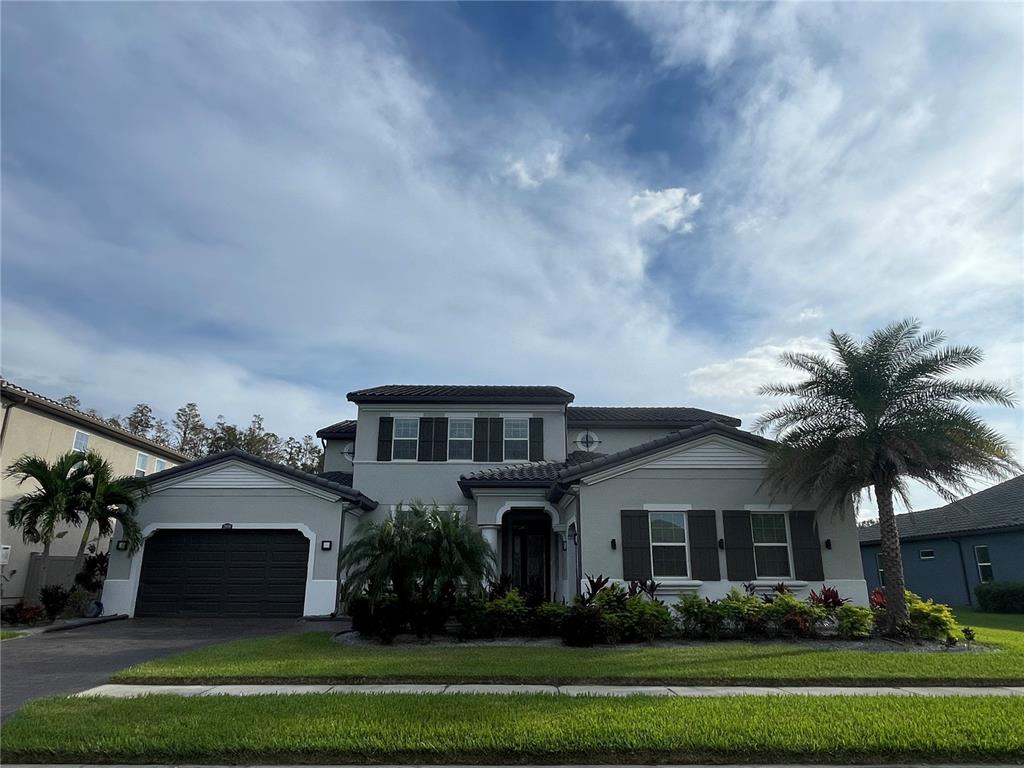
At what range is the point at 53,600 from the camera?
15164 mm

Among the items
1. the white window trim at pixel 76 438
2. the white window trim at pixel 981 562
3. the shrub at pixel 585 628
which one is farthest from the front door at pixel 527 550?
the white window trim at pixel 981 562

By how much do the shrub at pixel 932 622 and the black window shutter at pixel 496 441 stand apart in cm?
1142

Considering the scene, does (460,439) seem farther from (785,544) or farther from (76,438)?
(76,438)

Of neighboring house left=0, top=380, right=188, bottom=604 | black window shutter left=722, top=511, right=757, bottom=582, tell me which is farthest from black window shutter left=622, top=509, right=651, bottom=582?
neighboring house left=0, top=380, right=188, bottom=604

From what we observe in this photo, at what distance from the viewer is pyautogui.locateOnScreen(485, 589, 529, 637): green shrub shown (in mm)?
11609

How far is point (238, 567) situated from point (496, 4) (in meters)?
14.5

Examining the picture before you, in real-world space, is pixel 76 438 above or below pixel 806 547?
above

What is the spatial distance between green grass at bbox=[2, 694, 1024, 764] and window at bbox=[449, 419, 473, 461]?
13.2 metres

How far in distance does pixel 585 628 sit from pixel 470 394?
10.5m

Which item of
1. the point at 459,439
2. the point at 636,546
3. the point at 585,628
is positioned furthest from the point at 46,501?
the point at 636,546

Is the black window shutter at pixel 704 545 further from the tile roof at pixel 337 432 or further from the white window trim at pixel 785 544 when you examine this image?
the tile roof at pixel 337 432

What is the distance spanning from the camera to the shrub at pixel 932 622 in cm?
1110

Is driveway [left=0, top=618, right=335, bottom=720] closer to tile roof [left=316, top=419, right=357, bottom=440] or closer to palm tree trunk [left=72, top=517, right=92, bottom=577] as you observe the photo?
palm tree trunk [left=72, top=517, right=92, bottom=577]

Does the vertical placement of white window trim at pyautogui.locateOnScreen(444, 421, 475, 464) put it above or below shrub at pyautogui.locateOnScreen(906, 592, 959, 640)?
above
